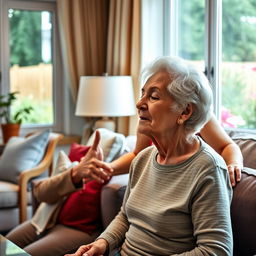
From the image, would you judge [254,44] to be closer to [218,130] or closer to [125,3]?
[125,3]

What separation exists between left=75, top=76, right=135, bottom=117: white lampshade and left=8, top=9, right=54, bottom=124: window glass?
976mm

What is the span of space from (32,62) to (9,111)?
514 mm

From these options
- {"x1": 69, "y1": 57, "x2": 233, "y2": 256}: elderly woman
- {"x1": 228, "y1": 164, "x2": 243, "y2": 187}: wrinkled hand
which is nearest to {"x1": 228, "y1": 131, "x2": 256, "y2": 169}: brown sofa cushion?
{"x1": 228, "y1": 164, "x2": 243, "y2": 187}: wrinkled hand

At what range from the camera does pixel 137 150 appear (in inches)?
90.4

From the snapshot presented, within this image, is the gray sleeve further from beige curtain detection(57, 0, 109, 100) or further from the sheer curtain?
beige curtain detection(57, 0, 109, 100)

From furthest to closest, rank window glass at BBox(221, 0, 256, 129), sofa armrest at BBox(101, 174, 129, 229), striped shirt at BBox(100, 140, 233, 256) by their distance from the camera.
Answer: window glass at BBox(221, 0, 256, 129)
sofa armrest at BBox(101, 174, 129, 229)
striped shirt at BBox(100, 140, 233, 256)

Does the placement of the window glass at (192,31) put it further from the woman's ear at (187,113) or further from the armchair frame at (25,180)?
the woman's ear at (187,113)

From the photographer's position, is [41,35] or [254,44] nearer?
[254,44]

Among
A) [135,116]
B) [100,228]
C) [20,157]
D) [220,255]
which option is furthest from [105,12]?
[220,255]

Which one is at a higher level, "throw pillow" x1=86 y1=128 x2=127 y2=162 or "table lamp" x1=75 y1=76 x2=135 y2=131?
"table lamp" x1=75 y1=76 x2=135 y2=131

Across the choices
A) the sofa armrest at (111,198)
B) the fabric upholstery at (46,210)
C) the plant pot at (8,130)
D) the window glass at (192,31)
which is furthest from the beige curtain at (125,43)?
the sofa armrest at (111,198)

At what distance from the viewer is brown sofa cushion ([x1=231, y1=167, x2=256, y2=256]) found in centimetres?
172

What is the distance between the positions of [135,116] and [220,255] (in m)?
2.71

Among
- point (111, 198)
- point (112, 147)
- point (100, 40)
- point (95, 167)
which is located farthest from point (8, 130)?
point (95, 167)
